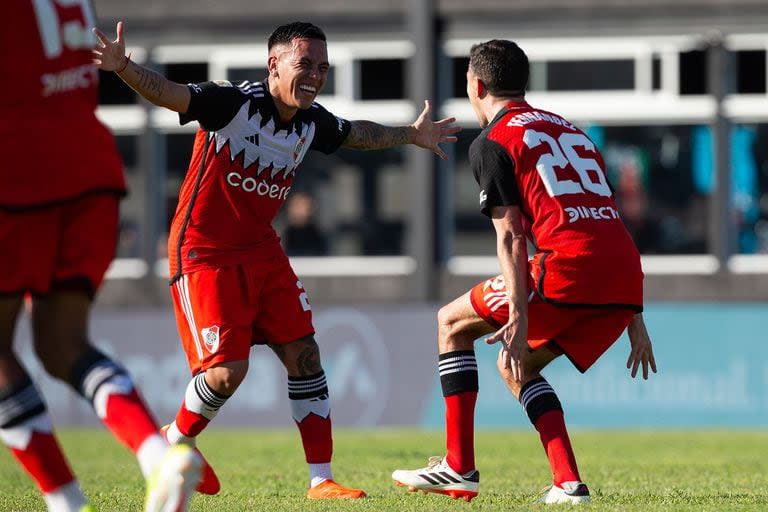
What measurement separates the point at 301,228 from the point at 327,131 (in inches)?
492

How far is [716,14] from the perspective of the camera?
19406 millimetres

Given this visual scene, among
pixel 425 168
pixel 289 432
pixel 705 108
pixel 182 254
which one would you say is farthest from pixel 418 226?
pixel 182 254

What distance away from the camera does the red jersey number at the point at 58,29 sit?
185 inches

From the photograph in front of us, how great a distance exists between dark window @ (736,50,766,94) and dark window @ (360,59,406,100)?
14.8 feet

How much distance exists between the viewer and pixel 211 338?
6922 mm

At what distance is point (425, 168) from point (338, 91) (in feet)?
5.30

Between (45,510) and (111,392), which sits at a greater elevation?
(111,392)

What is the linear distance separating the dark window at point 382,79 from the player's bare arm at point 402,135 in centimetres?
1233

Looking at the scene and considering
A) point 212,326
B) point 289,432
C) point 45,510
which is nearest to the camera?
point 45,510

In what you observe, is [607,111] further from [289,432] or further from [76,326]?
[76,326]

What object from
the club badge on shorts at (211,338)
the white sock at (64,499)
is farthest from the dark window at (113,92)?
the white sock at (64,499)

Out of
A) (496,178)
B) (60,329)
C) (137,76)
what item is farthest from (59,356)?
(496,178)

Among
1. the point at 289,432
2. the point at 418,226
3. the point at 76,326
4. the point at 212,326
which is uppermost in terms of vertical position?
the point at 76,326

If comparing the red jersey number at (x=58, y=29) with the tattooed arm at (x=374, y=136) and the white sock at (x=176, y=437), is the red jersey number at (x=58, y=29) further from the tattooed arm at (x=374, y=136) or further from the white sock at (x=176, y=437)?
the tattooed arm at (x=374, y=136)
